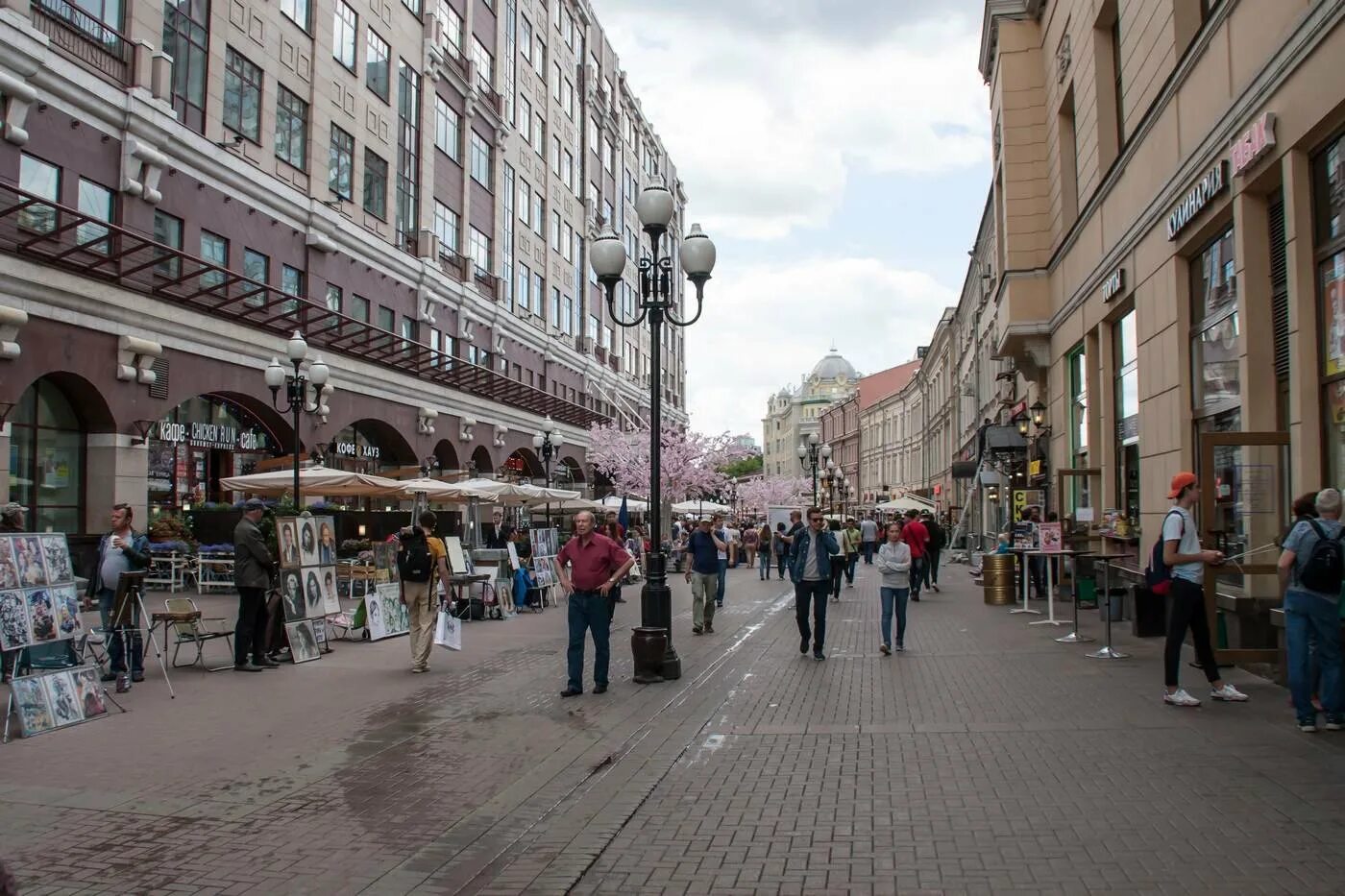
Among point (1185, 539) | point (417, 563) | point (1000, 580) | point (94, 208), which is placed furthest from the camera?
point (94, 208)

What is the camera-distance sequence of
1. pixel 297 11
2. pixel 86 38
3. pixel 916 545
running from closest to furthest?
pixel 86 38
pixel 916 545
pixel 297 11

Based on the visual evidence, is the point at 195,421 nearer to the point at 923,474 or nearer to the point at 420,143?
the point at 420,143

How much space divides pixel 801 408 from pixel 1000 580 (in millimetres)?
134395

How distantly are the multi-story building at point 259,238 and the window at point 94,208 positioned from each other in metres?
0.05

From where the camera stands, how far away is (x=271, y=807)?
6.46m

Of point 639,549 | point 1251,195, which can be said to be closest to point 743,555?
point 639,549

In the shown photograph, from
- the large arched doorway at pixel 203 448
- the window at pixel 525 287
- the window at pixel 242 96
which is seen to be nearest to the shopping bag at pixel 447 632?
the large arched doorway at pixel 203 448

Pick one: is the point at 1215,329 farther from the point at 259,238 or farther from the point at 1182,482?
the point at 259,238

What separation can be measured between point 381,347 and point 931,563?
16.3 metres

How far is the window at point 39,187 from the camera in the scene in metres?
19.4

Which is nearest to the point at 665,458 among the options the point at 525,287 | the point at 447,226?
the point at 525,287

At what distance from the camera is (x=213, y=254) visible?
2522cm

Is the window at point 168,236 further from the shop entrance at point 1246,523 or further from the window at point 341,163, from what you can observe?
the shop entrance at point 1246,523

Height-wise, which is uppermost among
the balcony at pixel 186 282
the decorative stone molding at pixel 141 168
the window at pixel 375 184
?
the window at pixel 375 184
